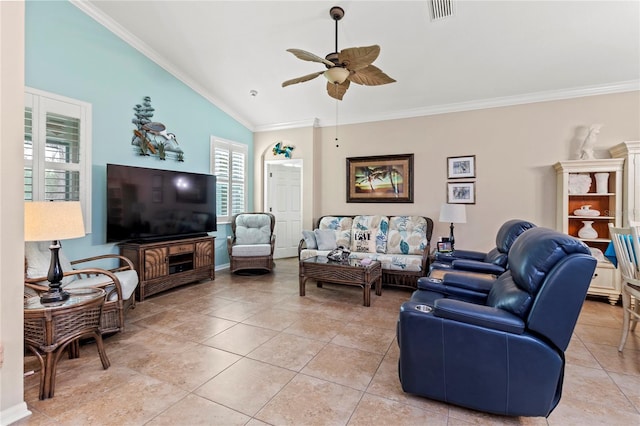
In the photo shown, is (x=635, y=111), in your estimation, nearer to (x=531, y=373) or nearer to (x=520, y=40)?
Answer: (x=520, y=40)

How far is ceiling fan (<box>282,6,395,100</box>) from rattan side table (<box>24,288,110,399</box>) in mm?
2561

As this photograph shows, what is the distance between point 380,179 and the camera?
5.45 meters

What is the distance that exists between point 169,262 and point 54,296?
2088 mm

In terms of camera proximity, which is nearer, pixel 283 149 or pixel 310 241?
pixel 310 241

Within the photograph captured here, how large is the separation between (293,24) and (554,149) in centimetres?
399

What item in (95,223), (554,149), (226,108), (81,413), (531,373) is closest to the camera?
(531,373)

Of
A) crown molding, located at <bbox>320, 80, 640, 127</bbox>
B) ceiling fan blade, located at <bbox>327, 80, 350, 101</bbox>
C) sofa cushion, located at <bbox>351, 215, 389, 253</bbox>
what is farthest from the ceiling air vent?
sofa cushion, located at <bbox>351, 215, 389, 253</bbox>

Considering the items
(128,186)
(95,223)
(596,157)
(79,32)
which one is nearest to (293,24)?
(79,32)

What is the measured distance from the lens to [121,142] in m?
4.00

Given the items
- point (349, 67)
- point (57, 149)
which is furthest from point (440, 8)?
point (57, 149)

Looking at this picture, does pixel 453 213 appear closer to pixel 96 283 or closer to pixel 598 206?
pixel 598 206

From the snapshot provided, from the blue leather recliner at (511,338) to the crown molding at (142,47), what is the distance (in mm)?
4734

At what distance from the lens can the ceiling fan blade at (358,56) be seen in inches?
93.3

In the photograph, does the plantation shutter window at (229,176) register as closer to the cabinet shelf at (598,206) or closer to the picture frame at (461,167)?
the picture frame at (461,167)
